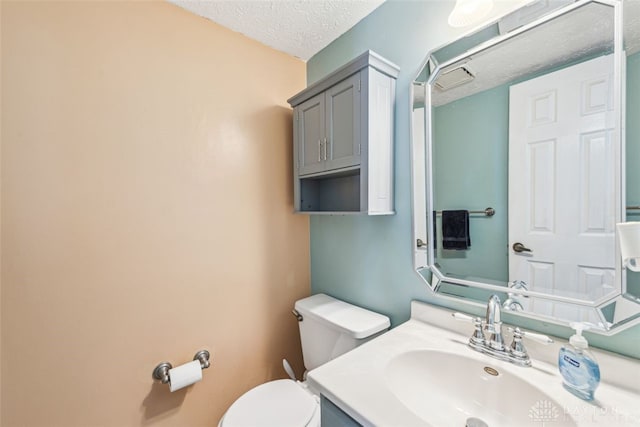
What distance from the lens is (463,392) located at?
2.58 ft

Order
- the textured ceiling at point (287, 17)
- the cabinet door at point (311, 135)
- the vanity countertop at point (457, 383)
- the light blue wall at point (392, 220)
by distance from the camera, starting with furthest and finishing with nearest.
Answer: the cabinet door at point (311, 135) → the textured ceiling at point (287, 17) → the light blue wall at point (392, 220) → the vanity countertop at point (457, 383)

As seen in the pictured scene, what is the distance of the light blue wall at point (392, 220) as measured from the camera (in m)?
1.04

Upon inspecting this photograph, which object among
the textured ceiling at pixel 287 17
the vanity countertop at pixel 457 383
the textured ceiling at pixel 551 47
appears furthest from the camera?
the textured ceiling at pixel 287 17

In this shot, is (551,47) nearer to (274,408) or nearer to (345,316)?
(345,316)

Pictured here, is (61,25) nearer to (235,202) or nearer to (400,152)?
(235,202)

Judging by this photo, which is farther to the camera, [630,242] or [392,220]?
[392,220]

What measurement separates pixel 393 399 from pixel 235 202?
3.48ft

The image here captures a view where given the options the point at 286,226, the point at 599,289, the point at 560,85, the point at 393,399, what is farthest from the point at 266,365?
the point at 560,85

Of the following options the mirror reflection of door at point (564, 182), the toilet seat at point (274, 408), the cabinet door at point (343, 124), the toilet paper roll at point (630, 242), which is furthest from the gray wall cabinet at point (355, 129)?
the toilet seat at point (274, 408)

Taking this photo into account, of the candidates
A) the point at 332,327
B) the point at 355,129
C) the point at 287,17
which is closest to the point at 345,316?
the point at 332,327

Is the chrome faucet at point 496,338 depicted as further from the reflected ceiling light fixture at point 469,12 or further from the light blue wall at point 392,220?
the reflected ceiling light fixture at point 469,12

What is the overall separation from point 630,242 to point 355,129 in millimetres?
859

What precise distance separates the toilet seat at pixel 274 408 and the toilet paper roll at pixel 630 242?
1.10 m

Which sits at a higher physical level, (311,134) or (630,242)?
(311,134)
